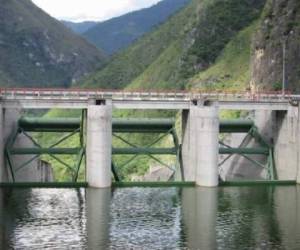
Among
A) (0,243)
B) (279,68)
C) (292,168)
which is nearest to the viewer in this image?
(0,243)

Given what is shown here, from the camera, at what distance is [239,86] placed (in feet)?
503

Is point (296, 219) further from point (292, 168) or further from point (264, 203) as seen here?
point (292, 168)

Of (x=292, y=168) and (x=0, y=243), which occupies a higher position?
(x=292, y=168)

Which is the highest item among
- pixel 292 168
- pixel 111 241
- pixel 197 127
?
pixel 197 127

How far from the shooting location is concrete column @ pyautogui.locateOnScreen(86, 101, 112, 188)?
3071 inches

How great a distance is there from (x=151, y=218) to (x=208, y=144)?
1853 centimetres

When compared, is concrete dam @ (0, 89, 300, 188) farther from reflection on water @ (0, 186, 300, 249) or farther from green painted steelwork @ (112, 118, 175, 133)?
reflection on water @ (0, 186, 300, 249)

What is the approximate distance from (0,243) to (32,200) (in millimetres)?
18411

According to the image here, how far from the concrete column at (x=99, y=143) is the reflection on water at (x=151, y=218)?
70.6 inches

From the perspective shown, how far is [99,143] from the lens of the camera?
7794 cm

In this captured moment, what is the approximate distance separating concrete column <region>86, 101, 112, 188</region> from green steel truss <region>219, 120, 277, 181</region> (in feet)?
58.0

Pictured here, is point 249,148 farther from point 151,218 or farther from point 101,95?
point 151,218

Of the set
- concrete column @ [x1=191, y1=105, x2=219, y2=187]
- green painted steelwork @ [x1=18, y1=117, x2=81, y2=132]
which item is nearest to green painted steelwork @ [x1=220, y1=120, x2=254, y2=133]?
concrete column @ [x1=191, y1=105, x2=219, y2=187]

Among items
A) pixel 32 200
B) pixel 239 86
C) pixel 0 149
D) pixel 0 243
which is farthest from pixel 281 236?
pixel 239 86
